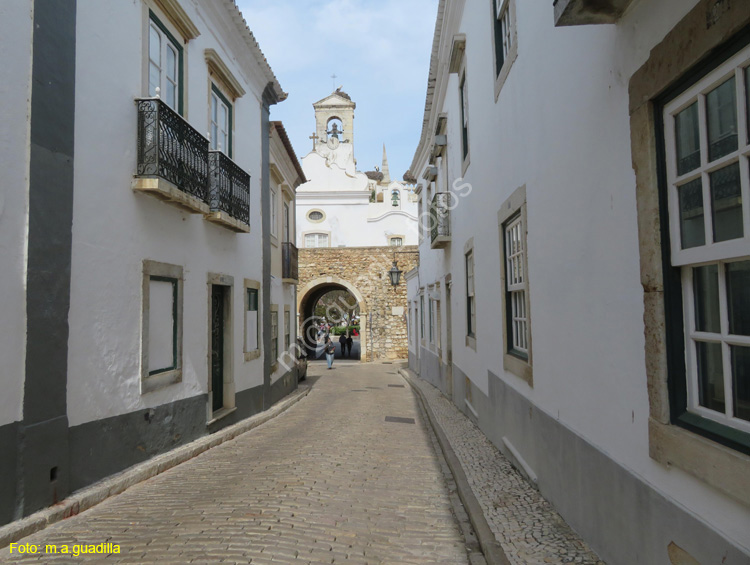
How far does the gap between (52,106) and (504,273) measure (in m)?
4.78

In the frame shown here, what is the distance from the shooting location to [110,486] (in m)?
4.92

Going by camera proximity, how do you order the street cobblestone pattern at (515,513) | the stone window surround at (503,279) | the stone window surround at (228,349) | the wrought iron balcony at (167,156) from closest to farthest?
the street cobblestone pattern at (515,513) < the stone window surround at (503,279) < the wrought iron balcony at (167,156) < the stone window surround at (228,349)

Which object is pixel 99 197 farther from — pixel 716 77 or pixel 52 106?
pixel 716 77

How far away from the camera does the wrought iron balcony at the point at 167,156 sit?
580 cm

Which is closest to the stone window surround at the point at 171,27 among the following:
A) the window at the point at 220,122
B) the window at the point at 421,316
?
the window at the point at 220,122

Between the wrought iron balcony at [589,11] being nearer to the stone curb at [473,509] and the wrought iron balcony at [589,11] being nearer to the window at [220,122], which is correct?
the stone curb at [473,509]

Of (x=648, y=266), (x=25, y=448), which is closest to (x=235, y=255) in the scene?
(x=25, y=448)

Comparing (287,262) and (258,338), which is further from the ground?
(287,262)

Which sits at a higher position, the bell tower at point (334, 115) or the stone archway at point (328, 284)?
the bell tower at point (334, 115)

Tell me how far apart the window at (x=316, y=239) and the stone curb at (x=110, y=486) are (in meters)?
25.0

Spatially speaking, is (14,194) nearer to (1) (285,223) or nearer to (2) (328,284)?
(1) (285,223)

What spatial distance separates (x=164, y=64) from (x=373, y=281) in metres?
19.3

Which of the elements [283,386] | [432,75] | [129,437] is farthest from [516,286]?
[283,386]

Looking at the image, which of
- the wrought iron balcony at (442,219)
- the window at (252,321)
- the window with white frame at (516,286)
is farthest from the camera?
the wrought iron balcony at (442,219)
